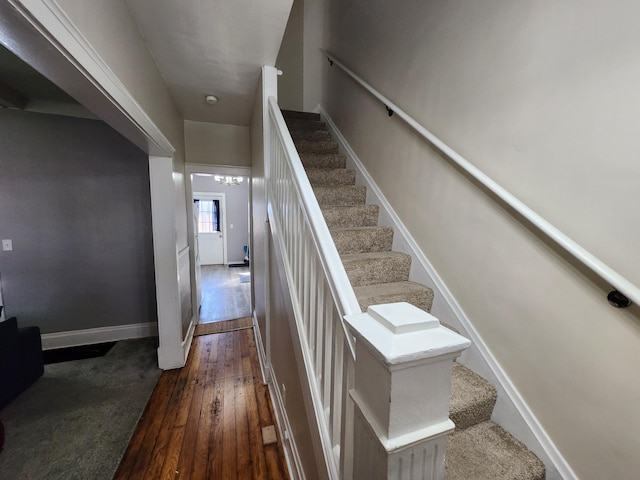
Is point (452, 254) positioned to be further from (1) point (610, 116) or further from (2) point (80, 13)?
(2) point (80, 13)

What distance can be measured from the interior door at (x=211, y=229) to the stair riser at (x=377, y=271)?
21.8 feet

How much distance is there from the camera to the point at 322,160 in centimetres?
249

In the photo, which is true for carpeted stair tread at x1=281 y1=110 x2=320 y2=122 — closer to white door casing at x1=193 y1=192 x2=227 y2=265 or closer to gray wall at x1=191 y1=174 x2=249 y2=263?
gray wall at x1=191 y1=174 x2=249 y2=263

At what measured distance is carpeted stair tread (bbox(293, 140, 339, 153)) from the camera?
2594 millimetres

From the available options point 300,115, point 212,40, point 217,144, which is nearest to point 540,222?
point 212,40

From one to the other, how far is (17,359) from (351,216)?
2.78m

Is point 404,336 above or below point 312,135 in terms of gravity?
below

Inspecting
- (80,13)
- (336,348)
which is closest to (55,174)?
(80,13)

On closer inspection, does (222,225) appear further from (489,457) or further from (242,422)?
(489,457)

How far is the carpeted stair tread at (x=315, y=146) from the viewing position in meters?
2.59

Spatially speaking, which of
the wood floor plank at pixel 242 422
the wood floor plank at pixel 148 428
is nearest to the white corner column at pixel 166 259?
the wood floor plank at pixel 148 428

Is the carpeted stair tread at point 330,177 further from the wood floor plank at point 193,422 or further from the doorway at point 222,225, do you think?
the doorway at point 222,225

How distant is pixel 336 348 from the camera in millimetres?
829

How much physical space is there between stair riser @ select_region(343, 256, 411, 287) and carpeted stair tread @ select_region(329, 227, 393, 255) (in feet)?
0.67
